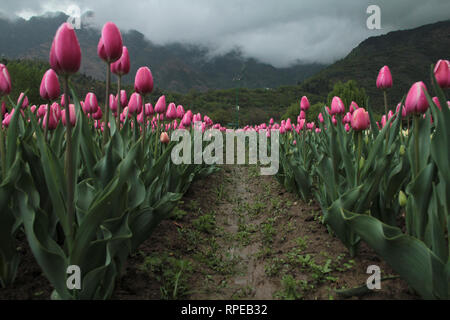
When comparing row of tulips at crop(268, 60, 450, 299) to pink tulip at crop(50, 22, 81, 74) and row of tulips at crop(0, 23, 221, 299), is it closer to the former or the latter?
row of tulips at crop(0, 23, 221, 299)

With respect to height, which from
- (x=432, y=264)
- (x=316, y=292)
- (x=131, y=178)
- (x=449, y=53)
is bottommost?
(x=316, y=292)

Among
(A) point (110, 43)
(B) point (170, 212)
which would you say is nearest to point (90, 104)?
(A) point (110, 43)

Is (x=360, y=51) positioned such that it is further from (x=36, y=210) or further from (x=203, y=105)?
(x=36, y=210)

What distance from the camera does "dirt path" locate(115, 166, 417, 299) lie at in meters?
2.00

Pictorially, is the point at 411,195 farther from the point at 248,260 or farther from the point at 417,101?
the point at 248,260

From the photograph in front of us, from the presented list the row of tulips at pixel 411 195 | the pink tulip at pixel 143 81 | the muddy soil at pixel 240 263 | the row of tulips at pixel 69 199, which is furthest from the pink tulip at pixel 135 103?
the row of tulips at pixel 411 195

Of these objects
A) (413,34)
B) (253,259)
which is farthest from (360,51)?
(253,259)

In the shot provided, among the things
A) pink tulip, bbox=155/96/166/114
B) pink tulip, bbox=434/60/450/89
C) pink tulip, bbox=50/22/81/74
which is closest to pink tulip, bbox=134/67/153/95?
pink tulip, bbox=155/96/166/114

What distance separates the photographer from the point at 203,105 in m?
66.2

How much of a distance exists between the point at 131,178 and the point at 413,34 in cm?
20144

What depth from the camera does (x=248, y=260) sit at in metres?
2.70

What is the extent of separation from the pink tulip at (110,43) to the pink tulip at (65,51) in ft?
1.19

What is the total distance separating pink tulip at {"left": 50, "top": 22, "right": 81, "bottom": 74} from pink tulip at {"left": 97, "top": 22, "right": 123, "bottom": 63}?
1.19 ft
